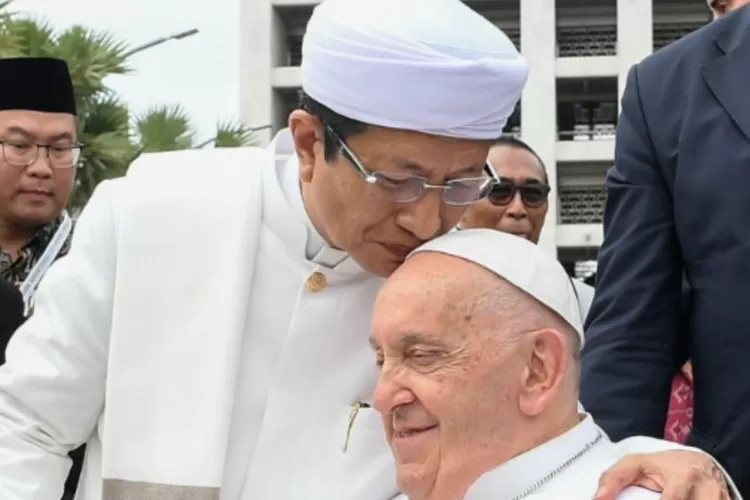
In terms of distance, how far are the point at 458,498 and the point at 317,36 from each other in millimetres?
922

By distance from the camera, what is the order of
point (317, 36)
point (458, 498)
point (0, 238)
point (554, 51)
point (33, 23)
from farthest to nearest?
point (554, 51), point (33, 23), point (0, 238), point (317, 36), point (458, 498)

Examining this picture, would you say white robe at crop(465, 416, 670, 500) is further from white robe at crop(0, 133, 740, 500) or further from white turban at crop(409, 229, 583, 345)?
white robe at crop(0, 133, 740, 500)

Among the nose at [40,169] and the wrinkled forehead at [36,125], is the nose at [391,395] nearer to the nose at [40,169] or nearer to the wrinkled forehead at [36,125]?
the nose at [40,169]

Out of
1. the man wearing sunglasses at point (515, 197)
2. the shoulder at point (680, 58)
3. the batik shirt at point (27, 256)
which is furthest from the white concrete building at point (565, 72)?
the shoulder at point (680, 58)

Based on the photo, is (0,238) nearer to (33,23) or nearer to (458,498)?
(458,498)

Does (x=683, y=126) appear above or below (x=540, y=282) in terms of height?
above

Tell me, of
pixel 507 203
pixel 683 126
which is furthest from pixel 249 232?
pixel 507 203

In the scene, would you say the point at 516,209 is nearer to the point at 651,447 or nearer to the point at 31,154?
the point at 31,154

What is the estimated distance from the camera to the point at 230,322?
2799 mm

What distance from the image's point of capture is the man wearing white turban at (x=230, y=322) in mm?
2654

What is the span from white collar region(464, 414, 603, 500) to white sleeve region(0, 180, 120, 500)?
2.76ft

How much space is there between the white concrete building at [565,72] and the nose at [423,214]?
3063 centimetres

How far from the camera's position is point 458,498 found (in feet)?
8.21

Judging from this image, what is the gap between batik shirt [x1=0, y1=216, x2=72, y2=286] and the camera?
5090 mm
